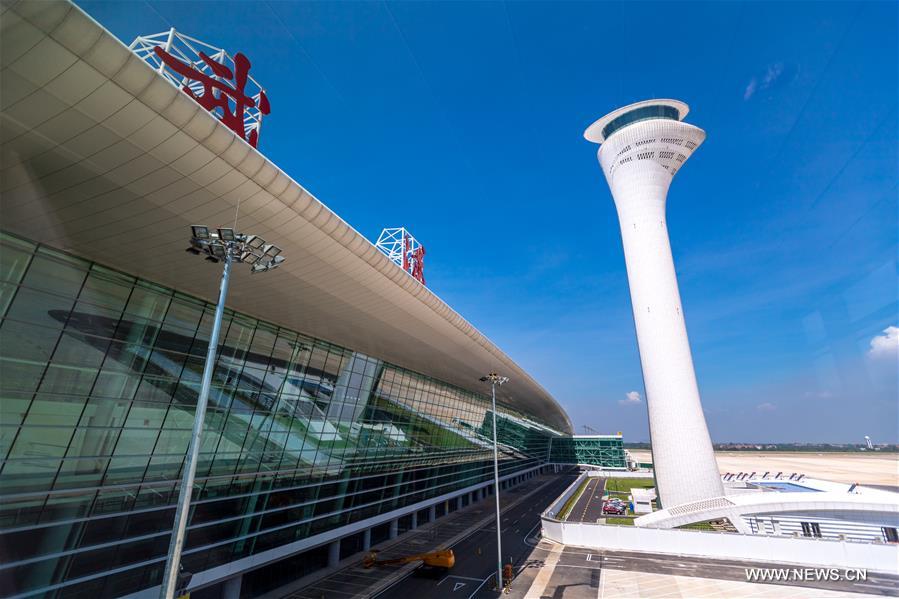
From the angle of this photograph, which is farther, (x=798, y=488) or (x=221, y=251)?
(x=798, y=488)

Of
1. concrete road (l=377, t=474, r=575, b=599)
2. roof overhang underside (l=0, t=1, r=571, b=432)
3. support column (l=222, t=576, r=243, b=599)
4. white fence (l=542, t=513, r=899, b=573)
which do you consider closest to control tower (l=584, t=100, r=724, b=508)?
white fence (l=542, t=513, r=899, b=573)

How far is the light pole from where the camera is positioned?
7.83 metres

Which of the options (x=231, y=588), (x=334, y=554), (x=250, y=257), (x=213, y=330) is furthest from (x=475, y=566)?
(x=250, y=257)

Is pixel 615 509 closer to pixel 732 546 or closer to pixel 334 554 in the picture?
pixel 732 546

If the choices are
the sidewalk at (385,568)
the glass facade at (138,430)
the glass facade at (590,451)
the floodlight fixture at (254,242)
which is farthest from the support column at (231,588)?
the glass facade at (590,451)

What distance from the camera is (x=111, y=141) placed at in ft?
30.3

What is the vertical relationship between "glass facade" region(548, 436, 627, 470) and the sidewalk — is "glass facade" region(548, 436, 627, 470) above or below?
above

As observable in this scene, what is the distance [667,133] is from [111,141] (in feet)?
149

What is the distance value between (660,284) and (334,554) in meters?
35.3

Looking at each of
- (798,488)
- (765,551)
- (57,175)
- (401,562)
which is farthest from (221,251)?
(798,488)

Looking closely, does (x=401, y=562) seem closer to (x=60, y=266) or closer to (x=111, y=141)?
(x=60, y=266)

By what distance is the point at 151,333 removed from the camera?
15.8m

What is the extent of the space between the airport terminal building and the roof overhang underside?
0.04m

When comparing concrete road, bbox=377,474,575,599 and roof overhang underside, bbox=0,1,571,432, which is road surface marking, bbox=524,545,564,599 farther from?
roof overhang underside, bbox=0,1,571,432
